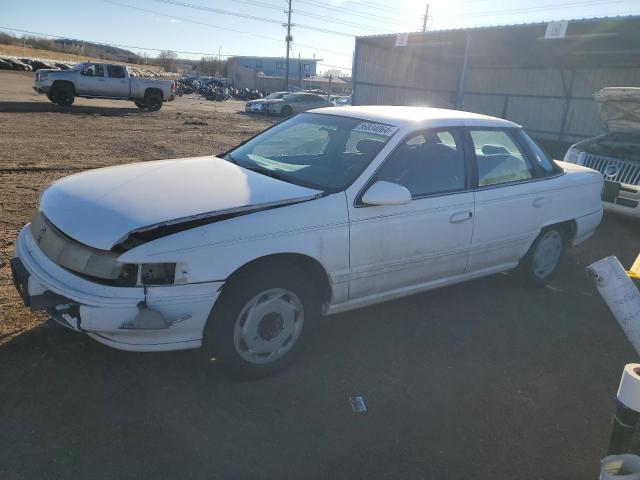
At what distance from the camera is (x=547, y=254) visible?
4797 millimetres

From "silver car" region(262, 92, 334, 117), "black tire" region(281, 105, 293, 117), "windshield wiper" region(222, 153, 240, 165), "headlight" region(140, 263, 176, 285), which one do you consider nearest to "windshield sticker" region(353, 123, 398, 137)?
"windshield wiper" region(222, 153, 240, 165)

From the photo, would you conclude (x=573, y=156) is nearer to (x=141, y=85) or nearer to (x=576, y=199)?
(x=576, y=199)

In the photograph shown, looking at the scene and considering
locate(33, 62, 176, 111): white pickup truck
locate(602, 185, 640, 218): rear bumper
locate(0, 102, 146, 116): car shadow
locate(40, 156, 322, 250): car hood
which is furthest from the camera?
locate(33, 62, 176, 111): white pickup truck

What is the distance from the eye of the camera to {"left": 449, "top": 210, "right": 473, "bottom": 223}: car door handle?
12.2ft

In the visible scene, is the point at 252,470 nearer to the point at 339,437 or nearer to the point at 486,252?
the point at 339,437

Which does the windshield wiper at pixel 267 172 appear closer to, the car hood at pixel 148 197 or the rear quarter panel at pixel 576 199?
the car hood at pixel 148 197

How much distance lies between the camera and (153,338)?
2615 mm

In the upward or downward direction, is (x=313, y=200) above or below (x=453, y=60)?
below

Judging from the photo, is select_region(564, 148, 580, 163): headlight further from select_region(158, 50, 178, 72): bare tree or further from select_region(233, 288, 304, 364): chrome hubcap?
select_region(158, 50, 178, 72): bare tree

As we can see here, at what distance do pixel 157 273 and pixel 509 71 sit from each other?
71.2 ft

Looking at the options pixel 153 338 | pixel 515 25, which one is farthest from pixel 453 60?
pixel 153 338

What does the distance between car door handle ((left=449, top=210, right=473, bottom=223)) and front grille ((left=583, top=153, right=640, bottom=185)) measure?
179 inches

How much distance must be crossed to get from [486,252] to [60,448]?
10.5 feet

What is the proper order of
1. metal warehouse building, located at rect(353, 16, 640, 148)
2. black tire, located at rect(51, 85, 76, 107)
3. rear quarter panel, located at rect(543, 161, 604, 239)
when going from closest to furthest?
1. rear quarter panel, located at rect(543, 161, 604, 239)
2. metal warehouse building, located at rect(353, 16, 640, 148)
3. black tire, located at rect(51, 85, 76, 107)
